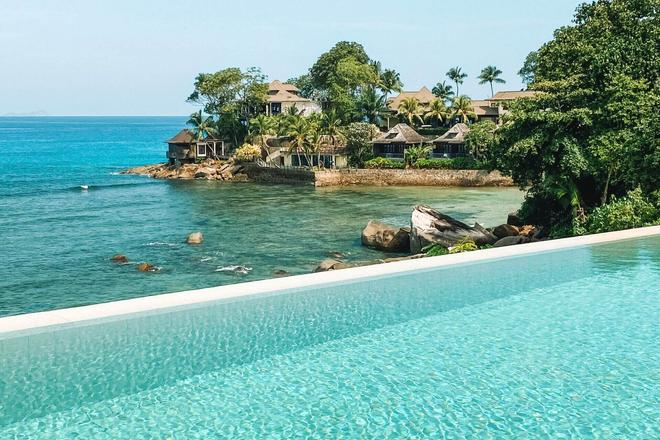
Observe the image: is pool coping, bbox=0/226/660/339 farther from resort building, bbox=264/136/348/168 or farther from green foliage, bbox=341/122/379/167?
resort building, bbox=264/136/348/168

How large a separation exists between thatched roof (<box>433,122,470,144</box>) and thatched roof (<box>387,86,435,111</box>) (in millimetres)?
13503

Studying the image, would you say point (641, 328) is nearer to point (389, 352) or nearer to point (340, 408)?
point (389, 352)

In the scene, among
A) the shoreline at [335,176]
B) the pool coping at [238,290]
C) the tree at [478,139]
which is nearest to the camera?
the pool coping at [238,290]

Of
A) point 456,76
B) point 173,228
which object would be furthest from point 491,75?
point 173,228

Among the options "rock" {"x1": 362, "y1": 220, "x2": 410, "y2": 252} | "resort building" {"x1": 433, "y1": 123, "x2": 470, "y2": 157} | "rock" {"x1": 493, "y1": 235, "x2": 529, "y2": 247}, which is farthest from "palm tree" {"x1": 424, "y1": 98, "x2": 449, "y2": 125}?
"rock" {"x1": 493, "y1": 235, "x2": 529, "y2": 247}

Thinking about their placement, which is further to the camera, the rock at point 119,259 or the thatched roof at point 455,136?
the thatched roof at point 455,136

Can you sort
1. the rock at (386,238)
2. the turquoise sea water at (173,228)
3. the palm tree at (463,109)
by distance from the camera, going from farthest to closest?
1. the palm tree at (463,109)
2. the rock at (386,238)
3. the turquoise sea water at (173,228)

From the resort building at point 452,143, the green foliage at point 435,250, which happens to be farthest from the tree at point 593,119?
the resort building at point 452,143

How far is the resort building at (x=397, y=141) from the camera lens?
206ft

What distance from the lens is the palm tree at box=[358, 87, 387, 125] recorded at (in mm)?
74188

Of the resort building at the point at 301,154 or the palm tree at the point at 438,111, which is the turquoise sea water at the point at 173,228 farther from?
the palm tree at the point at 438,111

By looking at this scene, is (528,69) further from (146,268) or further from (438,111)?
(146,268)

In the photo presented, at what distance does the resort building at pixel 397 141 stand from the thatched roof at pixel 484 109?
966 centimetres

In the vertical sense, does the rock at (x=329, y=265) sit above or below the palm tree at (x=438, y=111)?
below
